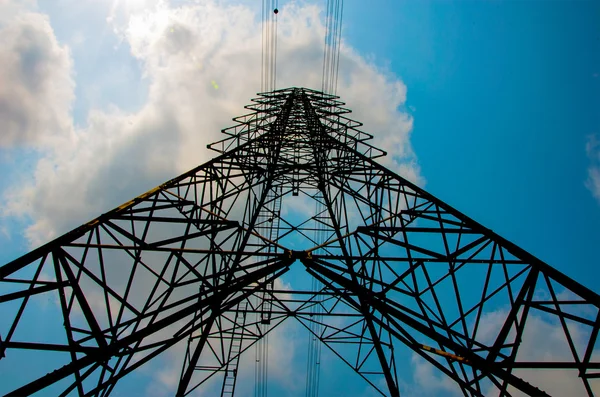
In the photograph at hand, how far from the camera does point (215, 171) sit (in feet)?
33.5

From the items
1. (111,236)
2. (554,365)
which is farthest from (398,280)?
(111,236)

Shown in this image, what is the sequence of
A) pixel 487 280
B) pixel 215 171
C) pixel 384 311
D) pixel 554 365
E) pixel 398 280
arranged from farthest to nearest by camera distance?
pixel 215 171
pixel 398 280
pixel 487 280
pixel 384 311
pixel 554 365

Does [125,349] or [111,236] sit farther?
[111,236]

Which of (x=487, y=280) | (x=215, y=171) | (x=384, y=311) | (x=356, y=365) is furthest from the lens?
(x=356, y=365)

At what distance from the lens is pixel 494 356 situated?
19.5 feet

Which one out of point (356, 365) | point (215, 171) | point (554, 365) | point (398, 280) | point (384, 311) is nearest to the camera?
point (554, 365)

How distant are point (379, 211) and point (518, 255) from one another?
4070mm

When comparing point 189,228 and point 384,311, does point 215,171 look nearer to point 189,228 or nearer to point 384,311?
point 189,228

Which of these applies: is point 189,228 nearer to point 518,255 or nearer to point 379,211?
point 379,211

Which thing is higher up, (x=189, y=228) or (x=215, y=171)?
(x=215, y=171)

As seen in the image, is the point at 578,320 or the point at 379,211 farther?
the point at 379,211

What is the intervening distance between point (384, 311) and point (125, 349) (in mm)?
4529

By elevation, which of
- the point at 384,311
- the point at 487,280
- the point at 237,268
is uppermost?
the point at 237,268

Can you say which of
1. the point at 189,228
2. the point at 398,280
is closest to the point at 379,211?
the point at 398,280
